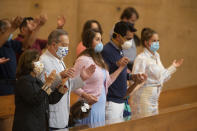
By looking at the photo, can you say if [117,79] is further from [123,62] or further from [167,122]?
[167,122]

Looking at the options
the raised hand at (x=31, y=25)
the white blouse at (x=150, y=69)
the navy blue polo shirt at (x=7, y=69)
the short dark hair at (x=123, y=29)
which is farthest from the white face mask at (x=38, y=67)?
the raised hand at (x=31, y=25)

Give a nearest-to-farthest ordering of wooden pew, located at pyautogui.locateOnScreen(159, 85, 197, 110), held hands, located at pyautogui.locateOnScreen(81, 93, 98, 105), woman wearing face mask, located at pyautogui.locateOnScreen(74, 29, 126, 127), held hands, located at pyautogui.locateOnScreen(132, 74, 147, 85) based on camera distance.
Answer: held hands, located at pyautogui.locateOnScreen(81, 93, 98, 105)
woman wearing face mask, located at pyautogui.locateOnScreen(74, 29, 126, 127)
held hands, located at pyautogui.locateOnScreen(132, 74, 147, 85)
wooden pew, located at pyautogui.locateOnScreen(159, 85, 197, 110)

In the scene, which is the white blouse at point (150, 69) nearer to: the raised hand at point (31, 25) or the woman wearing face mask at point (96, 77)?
the woman wearing face mask at point (96, 77)

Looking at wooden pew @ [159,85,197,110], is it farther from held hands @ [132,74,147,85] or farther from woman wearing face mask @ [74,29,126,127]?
woman wearing face mask @ [74,29,126,127]

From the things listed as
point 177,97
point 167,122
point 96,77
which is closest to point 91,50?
point 96,77

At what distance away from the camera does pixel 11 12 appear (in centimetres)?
651

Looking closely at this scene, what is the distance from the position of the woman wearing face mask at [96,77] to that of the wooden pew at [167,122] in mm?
403

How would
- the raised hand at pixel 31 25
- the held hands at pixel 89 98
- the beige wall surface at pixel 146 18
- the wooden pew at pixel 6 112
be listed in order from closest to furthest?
the held hands at pixel 89 98, the wooden pew at pixel 6 112, the raised hand at pixel 31 25, the beige wall surface at pixel 146 18

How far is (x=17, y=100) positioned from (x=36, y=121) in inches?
9.8

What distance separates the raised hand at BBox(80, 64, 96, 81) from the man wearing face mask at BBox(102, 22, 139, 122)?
1.64 feet

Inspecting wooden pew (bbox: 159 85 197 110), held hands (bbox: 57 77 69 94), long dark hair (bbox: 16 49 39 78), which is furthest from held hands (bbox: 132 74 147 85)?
wooden pew (bbox: 159 85 197 110)

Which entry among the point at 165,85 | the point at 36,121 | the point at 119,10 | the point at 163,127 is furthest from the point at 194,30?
the point at 36,121

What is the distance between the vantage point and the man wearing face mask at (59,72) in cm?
371

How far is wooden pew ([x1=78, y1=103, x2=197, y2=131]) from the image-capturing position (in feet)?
12.7
